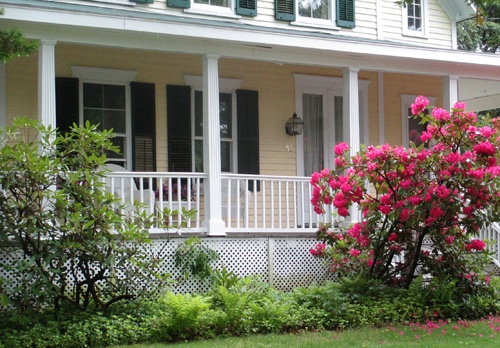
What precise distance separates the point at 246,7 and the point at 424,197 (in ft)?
17.8

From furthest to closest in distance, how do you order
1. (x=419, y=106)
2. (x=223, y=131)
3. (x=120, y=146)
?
(x=223, y=131) → (x=120, y=146) → (x=419, y=106)

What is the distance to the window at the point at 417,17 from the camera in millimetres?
15188

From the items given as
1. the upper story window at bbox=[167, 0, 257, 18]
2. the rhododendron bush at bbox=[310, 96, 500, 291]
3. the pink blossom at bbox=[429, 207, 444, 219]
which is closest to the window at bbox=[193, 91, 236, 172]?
the upper story window at bbox=[167, 0, 257, 18]

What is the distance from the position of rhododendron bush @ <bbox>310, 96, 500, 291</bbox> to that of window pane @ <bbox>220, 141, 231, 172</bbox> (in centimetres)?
324

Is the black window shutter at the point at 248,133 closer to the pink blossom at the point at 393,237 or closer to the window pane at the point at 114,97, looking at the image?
the window pane at the point at 114,97

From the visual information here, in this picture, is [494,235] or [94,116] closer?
[94,116]

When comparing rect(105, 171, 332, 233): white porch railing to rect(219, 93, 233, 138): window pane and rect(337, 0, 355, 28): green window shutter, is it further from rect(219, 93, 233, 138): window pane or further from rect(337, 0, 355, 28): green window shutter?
rect(337, 0, 355, 28): green window shutter

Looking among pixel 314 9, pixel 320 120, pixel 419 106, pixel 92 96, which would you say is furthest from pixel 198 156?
pixel 419 106

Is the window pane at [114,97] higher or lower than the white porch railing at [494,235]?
higher

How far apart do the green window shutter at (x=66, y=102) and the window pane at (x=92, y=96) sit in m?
0.35

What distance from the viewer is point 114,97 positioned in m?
12.8

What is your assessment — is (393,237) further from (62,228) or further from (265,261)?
(62,228)

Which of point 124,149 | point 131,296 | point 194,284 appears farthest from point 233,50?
point 131,296

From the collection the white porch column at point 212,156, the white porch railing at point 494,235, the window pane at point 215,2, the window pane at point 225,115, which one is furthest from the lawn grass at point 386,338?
the window pane at point 215,2
